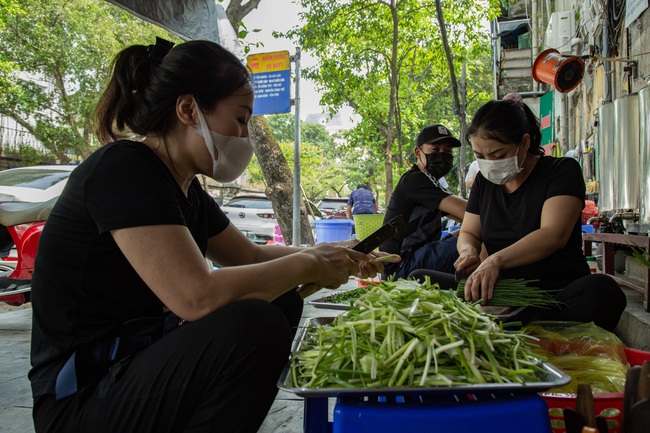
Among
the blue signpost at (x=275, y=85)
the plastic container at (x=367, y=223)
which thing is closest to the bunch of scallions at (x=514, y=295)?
the plastic container at (x=367, y=223)

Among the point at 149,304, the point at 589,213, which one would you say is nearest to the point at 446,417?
the point at 149,304

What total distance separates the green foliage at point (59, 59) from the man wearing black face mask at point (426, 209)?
14.0m

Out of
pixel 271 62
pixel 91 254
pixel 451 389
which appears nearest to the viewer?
pixel 451 389

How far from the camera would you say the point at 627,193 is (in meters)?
3.60

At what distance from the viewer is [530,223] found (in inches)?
104

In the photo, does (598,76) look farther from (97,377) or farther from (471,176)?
(97,377)

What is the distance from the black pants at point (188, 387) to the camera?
4.64ft

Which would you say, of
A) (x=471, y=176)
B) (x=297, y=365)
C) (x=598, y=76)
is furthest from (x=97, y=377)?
(x=598, y=76)

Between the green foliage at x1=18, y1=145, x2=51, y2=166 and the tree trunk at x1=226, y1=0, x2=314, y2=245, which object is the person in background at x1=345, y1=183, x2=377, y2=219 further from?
the green foliage at x1=18, y1=145, x2=51, y2=166

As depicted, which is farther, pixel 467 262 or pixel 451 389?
pixel 467 262

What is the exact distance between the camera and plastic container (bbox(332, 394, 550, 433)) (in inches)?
46.6

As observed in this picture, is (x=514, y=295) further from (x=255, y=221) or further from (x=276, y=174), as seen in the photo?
(x=255, y=221)

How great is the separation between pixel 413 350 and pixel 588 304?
138 centimetres

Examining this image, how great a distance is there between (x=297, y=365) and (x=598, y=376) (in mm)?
1055
